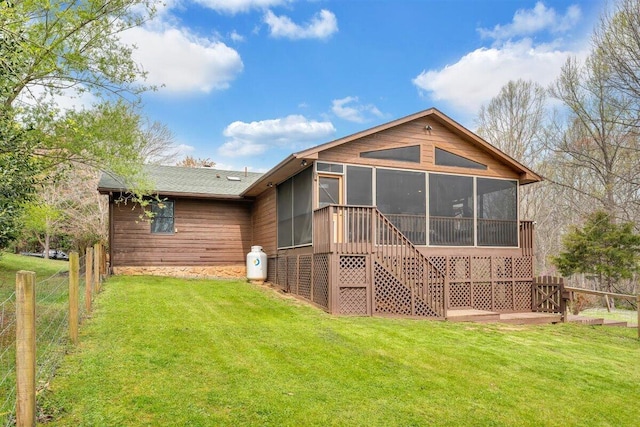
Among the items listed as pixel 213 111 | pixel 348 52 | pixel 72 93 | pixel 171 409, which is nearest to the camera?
pixel 171 409

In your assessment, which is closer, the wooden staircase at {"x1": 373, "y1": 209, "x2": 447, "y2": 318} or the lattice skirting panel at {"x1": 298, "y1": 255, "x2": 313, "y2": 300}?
the wooden staircase at {"x1": 373, "y1": 209, "x2": 447, "y2": 318}

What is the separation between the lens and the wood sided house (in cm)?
948

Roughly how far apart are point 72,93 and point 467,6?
12.6 metres

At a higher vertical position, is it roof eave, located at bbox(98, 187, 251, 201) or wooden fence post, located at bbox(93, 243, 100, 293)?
roof eave, located at bbox(98, 187, 251, 201)

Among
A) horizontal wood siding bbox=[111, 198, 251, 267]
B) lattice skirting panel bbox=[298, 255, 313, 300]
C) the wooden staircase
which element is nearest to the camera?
the wooden staircase

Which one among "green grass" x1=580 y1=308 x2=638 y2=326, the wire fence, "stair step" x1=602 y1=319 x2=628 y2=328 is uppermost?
the wire fence

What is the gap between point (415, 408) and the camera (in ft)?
13.8

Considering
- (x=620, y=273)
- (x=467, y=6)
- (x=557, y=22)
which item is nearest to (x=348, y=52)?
(x=467, y=6)

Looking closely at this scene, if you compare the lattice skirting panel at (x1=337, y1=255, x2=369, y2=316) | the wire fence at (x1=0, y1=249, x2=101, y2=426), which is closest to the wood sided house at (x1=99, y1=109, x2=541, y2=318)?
the lattice skirting panel at (x1=337, y1=255, x2=369, y2=316)

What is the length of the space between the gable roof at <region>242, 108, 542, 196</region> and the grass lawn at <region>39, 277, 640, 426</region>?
12.1ft

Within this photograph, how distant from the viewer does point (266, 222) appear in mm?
14102

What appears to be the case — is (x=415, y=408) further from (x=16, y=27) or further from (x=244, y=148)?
(x=244, y=148)

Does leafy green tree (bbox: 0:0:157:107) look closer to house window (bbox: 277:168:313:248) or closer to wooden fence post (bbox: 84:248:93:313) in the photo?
wooden fence post (bbox: 84:248:93:313)

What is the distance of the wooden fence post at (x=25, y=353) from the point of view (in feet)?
9.96
